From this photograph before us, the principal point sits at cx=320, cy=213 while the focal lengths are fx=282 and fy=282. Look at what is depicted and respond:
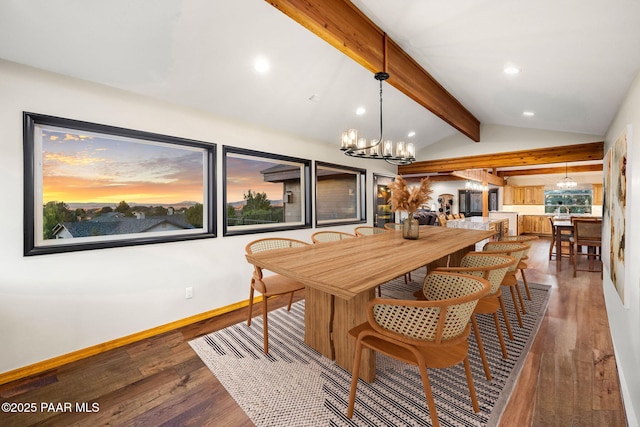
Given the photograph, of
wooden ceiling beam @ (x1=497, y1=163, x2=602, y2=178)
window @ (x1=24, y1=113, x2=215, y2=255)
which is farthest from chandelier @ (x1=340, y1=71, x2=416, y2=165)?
wooden ceiling beam @ (x1=497, y1=163, x2=602, y2=178)

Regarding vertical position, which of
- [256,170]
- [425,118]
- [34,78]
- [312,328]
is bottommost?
[312,328]

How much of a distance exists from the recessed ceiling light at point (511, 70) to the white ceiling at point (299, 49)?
0.21ft

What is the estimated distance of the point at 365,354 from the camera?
189cm

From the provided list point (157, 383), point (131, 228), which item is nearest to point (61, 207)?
point (131, 228)

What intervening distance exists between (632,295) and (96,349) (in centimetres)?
412

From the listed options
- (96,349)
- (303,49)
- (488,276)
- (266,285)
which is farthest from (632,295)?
(96,349)

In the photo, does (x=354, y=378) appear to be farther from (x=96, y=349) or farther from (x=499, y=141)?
(x=499, y=141)

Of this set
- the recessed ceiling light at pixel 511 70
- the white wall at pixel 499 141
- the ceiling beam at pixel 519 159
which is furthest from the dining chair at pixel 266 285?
the white wall at pixel 499 141

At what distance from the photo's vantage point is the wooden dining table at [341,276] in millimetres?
1584

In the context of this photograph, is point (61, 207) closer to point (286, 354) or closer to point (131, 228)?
point (131, 228)

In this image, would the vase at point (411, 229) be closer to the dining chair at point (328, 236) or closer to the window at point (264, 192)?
the dining chair at point (328, 236)

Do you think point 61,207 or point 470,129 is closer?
point 61,207

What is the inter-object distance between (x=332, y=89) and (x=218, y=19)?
1518mm

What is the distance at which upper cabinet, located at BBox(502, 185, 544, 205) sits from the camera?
9.95 m
